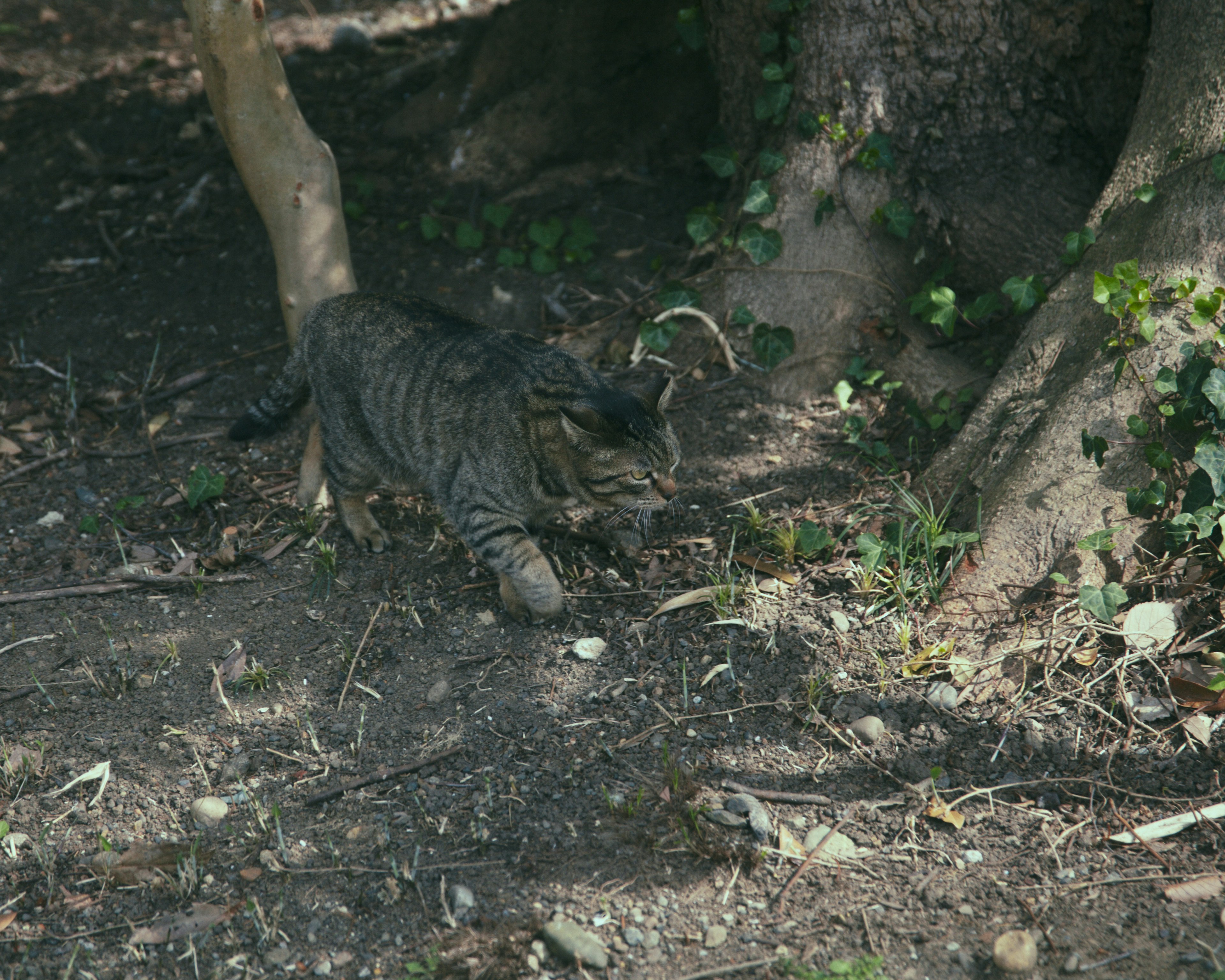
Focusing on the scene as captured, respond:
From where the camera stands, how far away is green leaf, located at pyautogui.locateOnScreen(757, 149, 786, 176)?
15.6 ft

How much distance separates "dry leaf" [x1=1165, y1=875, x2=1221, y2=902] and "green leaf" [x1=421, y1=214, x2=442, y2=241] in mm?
4978

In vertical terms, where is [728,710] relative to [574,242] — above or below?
below

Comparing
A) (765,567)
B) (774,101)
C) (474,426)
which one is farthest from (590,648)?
(774,101)

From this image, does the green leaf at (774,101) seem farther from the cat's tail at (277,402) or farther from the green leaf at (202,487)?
the green leaf at (202,487)

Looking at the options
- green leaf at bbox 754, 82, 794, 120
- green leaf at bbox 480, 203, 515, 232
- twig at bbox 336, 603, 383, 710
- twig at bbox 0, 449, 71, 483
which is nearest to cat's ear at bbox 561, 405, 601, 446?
twig at bbox 336, 603, 383, 710

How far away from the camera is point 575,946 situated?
259 centimetres

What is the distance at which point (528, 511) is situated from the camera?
405 cm

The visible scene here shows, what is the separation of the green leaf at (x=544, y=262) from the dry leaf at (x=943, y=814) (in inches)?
148

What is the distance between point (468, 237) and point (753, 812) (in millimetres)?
4025

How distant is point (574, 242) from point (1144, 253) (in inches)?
122

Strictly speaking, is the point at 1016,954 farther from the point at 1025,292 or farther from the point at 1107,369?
the point at 1025,292

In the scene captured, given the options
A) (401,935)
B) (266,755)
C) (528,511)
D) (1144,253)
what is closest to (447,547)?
(528,511)

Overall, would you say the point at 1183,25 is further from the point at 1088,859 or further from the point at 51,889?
the point at 51,889

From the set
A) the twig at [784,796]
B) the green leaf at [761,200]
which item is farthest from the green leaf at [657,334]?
the twig at [784,796]
